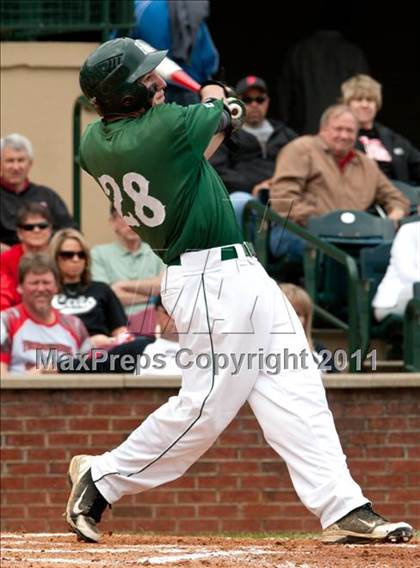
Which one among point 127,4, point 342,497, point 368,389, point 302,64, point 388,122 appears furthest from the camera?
point 388,122

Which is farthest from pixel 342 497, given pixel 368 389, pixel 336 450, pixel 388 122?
pixel 388 122

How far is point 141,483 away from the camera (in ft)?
22.8

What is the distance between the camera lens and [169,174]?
6703 mm

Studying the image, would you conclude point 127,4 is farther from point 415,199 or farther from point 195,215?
Answer: point 195,215

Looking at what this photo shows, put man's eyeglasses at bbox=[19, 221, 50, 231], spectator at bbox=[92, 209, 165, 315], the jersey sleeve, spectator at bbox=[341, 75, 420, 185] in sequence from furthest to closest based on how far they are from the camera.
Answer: spectator at bbox=[341, 75, 420, 185]
spectator at bbox=[92, 209, 165, 315]
man's eyeglasses at bbox=[19, 221, 50, 231]
the jersey sleeve

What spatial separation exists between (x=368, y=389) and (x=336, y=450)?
349cm

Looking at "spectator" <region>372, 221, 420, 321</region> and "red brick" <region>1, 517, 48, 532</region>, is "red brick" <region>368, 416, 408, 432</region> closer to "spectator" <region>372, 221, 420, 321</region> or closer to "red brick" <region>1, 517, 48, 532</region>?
"spectator" <region>372, 221, 420, 321</region>

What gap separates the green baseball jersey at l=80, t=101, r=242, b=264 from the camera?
6645 millimetres

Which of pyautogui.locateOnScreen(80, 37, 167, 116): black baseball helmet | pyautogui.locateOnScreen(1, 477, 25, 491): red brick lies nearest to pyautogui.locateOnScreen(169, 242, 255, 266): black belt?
pyautogui.locateOnScreen(80, 37, 167, 116): black baseball helmet

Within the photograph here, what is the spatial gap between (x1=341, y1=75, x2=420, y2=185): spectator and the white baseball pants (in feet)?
18.7

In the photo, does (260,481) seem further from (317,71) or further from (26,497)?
(317,71)

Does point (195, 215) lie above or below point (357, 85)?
below

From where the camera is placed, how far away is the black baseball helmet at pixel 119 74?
6707 millimetres

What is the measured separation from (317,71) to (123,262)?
3321 millimetres
